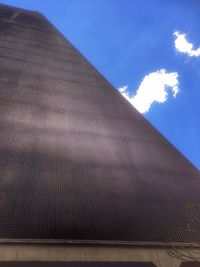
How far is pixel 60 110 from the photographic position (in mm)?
10953

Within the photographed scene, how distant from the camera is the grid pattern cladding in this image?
21.9 feet

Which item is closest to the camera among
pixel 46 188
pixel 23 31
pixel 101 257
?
pixel 101 257

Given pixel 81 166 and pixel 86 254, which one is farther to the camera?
pixel 81 166

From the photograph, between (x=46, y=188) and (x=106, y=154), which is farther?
(x=106, y=154)

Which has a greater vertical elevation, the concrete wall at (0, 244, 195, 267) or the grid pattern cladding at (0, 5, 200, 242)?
the grid pattern cladding at (0, 5, 200, 242)

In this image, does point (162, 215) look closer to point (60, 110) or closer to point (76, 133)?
point (76, 133)

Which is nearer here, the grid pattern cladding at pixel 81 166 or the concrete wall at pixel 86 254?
the concrete wall at pixel 86 254

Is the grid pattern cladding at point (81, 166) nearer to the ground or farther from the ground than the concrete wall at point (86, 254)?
farther from the ground

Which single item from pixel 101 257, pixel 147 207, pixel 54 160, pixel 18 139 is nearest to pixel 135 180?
pixel 147 207

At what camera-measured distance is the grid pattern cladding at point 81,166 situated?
666 centimetres

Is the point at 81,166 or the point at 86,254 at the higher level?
the point at 81,166

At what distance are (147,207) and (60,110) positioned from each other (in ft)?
16.3

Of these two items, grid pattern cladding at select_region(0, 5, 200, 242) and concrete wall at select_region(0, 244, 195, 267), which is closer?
concrete wall at select_region(0, 244, 195, 267)

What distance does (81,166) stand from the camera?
8484 mm
